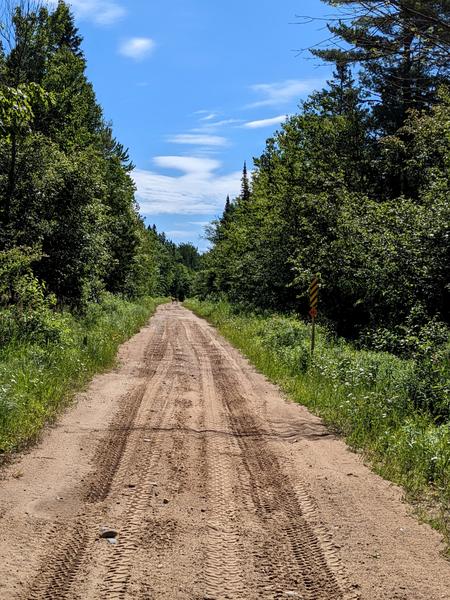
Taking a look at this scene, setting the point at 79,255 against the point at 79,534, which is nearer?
the point at 79,534

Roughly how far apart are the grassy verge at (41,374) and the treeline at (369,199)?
5.52 metres

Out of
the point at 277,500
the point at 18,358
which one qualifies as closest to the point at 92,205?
the point at 18,358

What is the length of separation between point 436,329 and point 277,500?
7.24m

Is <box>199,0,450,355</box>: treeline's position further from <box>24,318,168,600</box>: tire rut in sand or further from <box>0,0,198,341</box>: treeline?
<box>0,0,198,341</box>: treeline

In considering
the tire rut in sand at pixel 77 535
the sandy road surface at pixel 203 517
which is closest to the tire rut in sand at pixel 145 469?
the sandy road surface at pixel 203 517

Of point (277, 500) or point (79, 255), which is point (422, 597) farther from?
point (79, 255)

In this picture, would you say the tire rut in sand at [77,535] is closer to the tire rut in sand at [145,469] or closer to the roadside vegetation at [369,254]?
the tire rut in sand at [145,469]

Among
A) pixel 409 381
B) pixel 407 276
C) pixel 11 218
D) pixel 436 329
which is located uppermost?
pixel 11 218

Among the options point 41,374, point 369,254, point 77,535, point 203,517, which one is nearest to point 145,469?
point 203,517

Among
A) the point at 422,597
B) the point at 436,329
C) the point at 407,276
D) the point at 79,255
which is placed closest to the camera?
the point at 422,597

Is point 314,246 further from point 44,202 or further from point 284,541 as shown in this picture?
point 284,541

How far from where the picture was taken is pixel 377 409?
7.95m

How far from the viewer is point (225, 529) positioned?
14.1ft

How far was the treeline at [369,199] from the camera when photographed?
5004 millimetres
